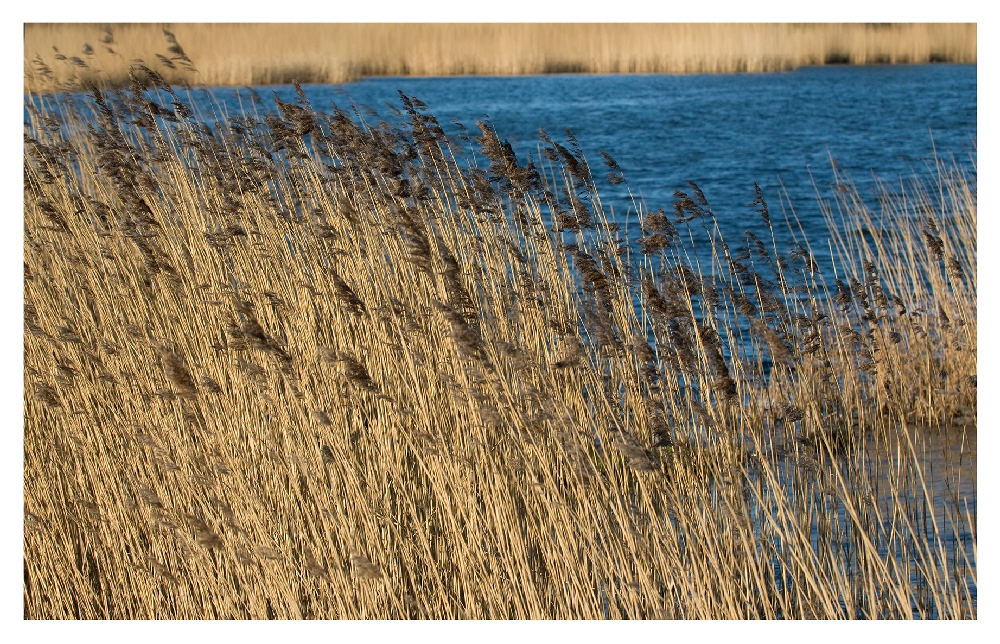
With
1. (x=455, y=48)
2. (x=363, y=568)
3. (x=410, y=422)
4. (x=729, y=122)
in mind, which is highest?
(x=729, y=122)

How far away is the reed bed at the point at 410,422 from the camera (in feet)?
7.98

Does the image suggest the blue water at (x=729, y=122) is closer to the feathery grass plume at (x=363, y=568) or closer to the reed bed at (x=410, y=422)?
the reed bed at (x=410, y=422)

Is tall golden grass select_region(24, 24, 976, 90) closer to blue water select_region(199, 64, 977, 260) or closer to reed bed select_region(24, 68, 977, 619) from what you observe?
reed bed select_region(24, 68, 977, 619)

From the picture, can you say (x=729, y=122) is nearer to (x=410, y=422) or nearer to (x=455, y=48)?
(x=455, y=48)

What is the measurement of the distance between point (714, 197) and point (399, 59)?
3878 mm

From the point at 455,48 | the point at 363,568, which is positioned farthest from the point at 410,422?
the point at 455,48

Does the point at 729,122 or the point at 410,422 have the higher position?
the point at 729,122

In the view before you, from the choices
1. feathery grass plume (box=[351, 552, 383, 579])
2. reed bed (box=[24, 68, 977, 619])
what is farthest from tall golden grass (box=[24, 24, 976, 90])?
feathery grass plume (box=[351, 552, 383, 579])

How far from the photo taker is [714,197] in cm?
807

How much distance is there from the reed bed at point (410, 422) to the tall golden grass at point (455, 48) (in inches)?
12.0

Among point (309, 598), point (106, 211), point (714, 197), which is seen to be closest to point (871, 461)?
point (309, 598)

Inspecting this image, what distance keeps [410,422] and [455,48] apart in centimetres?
202

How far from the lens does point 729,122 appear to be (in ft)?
36.4

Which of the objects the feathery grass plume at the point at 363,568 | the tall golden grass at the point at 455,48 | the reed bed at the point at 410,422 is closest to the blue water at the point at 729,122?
the tall golden grass at the point at 455,48
